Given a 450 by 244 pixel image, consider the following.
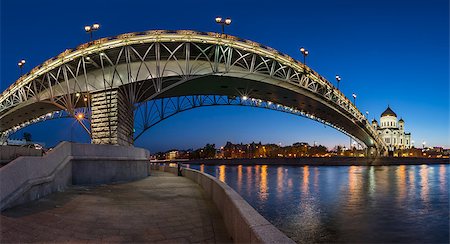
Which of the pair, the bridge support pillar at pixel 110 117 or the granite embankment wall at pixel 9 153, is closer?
the granite embankment wall at pixel 9 153

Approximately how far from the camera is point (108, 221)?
9.37 meters

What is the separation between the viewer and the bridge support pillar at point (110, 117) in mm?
39281

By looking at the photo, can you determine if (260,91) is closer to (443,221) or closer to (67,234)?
(443,221)

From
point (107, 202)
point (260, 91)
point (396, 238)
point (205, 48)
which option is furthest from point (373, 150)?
point (107, 202)

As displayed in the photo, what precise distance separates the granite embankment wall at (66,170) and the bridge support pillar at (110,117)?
12718mm

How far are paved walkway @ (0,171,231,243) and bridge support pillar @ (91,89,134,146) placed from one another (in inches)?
1061

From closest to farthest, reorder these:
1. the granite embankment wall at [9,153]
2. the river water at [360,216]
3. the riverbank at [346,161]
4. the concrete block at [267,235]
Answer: the concrete block at [267,235] → the granite embankment wall at [9,153] → the river water at [360,216] → the riverbank at [346,161]

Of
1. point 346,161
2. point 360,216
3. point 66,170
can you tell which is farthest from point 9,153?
point 346,161

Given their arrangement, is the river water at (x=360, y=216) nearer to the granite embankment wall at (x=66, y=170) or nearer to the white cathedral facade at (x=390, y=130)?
the granite embankment wall at (x=66, y=170)

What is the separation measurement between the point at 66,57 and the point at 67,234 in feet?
120

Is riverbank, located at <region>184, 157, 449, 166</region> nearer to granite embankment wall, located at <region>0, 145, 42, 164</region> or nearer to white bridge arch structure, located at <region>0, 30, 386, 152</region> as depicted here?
white bridge arch structure, located at <region>0, 30, 386, 152</region>

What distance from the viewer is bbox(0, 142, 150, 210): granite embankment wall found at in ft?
31.8

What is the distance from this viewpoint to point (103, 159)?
19.5 meters

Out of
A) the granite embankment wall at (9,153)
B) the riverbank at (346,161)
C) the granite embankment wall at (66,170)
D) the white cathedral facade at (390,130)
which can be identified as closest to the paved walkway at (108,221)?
the granite embankment wall at (66,170)
